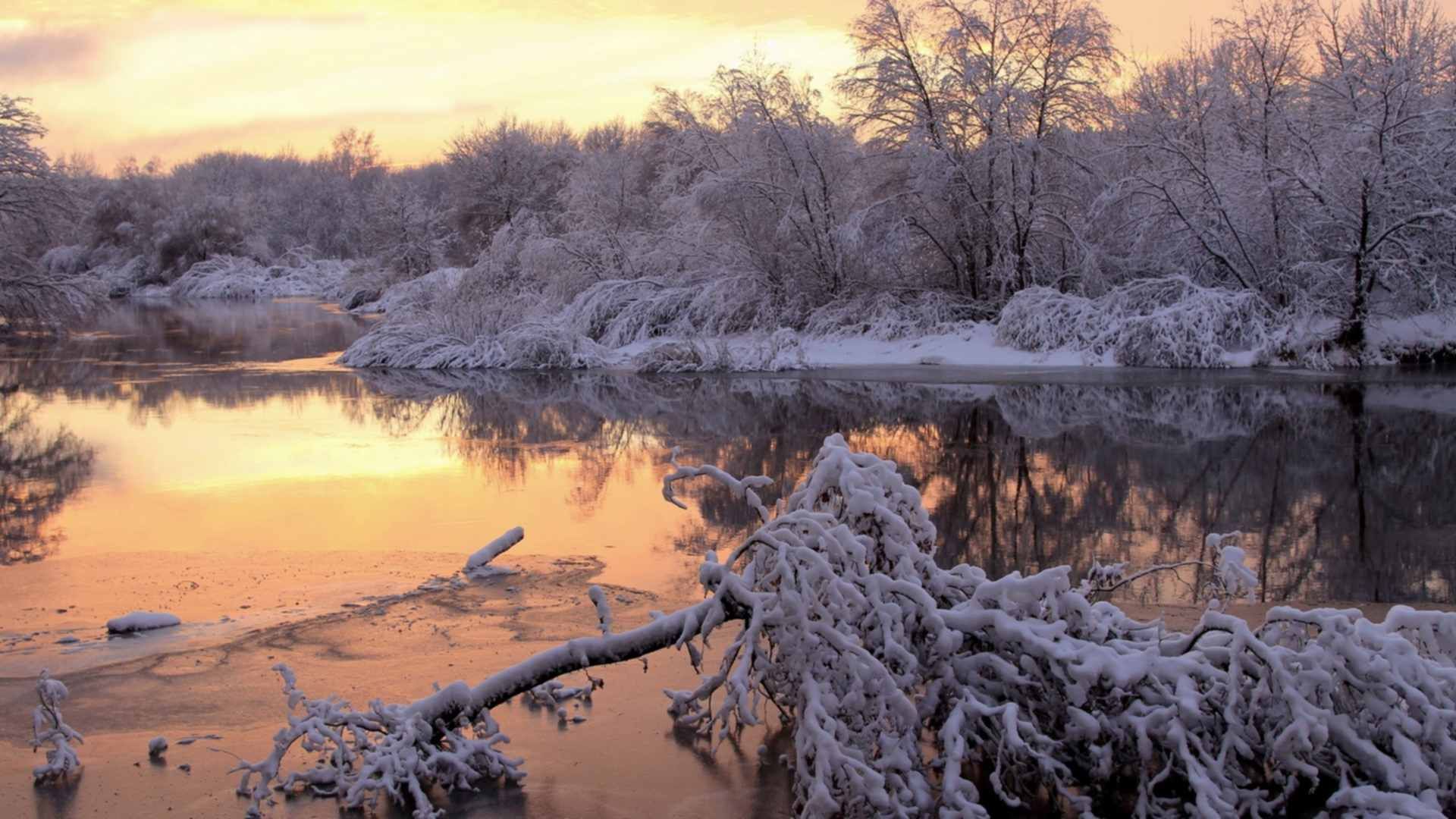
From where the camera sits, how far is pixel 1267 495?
34.3 feet

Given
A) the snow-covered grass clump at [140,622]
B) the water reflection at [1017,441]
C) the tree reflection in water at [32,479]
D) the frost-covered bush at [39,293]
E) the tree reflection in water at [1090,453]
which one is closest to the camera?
the snow-covered grass clump at [140,622]

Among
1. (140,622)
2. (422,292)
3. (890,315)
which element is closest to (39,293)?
(422,292)

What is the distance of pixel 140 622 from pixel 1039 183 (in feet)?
68.3

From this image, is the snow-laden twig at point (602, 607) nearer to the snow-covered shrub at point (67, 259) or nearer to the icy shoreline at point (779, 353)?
the icy shoreline at point (779, 353)

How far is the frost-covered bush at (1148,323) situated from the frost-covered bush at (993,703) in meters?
16.8

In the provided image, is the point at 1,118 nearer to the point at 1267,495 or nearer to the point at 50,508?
the point at 50,508

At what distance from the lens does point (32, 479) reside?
12.2 metres

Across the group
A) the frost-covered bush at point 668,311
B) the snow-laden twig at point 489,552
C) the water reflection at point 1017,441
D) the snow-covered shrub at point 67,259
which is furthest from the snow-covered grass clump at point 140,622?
the snow-covered shrub at point 67,259

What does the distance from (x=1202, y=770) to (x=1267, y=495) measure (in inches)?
264

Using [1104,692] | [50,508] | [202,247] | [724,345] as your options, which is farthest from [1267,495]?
[202,247]

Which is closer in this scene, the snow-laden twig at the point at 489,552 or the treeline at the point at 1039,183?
the snow-laden twig at the point at 489,552

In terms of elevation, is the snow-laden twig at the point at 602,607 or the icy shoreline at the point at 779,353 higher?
the icy shoreline at the point at 779,353

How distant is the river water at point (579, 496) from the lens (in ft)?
22.0

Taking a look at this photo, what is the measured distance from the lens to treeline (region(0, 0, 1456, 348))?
2159 cm
